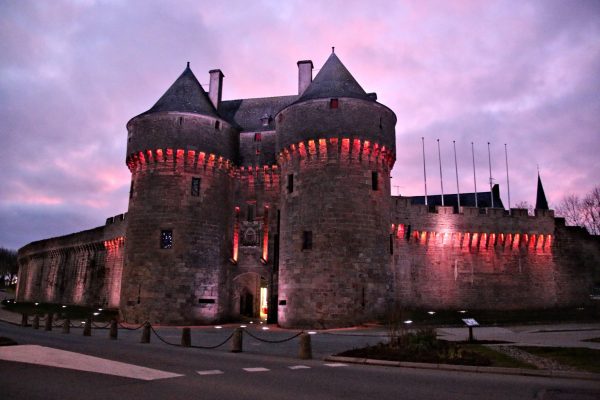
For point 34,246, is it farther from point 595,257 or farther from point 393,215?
point 595,257

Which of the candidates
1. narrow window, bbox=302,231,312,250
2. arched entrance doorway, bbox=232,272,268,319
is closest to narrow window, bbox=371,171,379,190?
narrow window, bbox=302,231,312,250

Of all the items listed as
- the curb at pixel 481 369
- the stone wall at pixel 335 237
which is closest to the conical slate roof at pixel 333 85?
the stone wall at pixel 335 237

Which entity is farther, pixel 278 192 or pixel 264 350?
pixel 278 192

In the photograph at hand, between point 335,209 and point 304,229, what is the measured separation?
1.87m

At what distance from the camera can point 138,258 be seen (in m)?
25.1

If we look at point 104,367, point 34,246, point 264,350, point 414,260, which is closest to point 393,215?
point 414,260

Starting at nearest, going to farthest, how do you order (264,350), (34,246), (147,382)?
(147,382), (264,350), (34,246)

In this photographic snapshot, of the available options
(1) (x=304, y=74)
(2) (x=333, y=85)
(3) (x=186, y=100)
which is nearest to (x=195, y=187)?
(3) (x=186, y=100)

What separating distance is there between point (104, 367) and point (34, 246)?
156 feet

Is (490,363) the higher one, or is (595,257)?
(595,257)

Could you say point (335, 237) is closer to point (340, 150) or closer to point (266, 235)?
point (340, 150)

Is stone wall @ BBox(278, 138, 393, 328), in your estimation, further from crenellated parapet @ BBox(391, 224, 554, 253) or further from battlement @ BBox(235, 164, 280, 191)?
crenellated parapet @ BBox(391, 224, 554, 253)

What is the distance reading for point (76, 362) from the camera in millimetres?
9836

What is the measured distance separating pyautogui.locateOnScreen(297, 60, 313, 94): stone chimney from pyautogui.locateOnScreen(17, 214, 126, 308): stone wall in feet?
54.6
